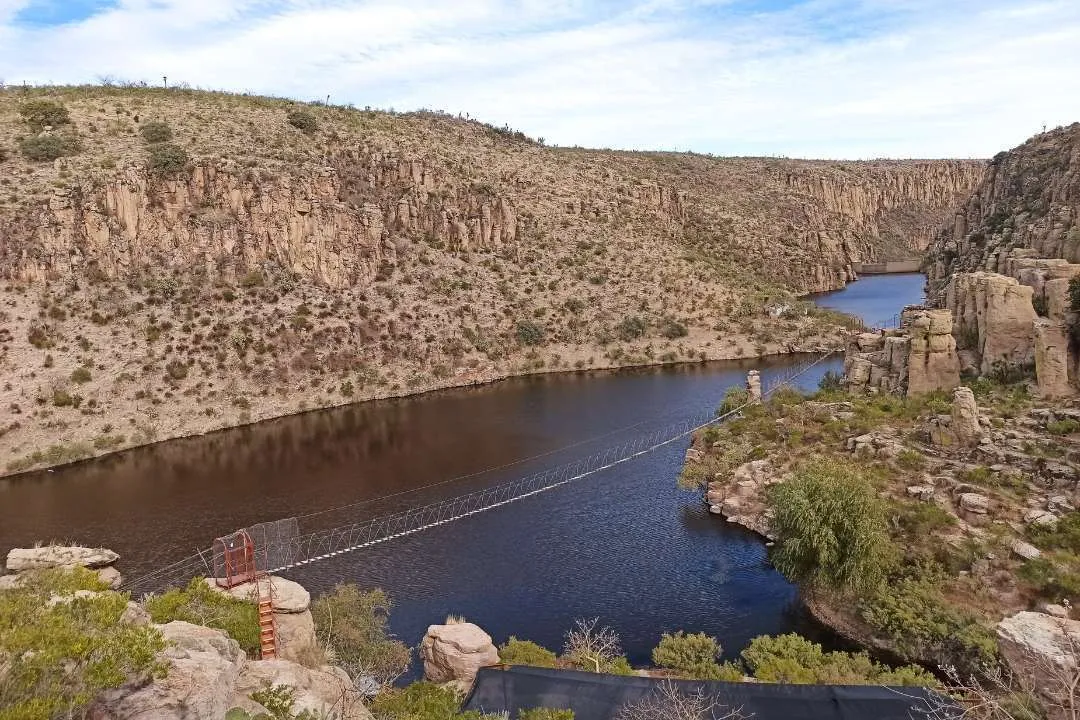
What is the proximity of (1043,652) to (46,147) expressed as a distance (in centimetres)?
7958

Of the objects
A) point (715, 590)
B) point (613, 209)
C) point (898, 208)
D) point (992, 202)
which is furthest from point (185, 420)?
point (898, 208)

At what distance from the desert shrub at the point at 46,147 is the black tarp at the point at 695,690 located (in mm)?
68286

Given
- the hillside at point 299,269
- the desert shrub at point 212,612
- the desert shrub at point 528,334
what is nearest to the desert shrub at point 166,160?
the hillside at point 299,269

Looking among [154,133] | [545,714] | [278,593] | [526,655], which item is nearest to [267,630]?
[278,593]

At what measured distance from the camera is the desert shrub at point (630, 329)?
7988 cm

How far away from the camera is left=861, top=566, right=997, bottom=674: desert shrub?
74.7 feet

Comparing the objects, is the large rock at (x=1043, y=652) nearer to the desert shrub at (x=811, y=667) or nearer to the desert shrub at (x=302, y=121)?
the desert shrub at (x=811, y=667)

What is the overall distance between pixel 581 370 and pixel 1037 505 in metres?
49.3

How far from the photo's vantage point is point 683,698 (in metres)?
18.2

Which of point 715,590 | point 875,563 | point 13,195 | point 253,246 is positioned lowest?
point 715,590

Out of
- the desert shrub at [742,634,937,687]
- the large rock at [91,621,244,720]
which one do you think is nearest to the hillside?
the large rock at [91,621,244,720]

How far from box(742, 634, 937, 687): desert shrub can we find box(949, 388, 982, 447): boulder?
51.1ft

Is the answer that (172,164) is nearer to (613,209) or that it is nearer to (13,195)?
(13,195)

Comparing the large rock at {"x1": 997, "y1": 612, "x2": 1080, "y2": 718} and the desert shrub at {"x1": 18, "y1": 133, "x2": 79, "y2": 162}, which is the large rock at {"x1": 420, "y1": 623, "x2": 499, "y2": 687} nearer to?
the large rock at {"x1": 997, "y1": 612, "x2": 1080, "y2": 718}
